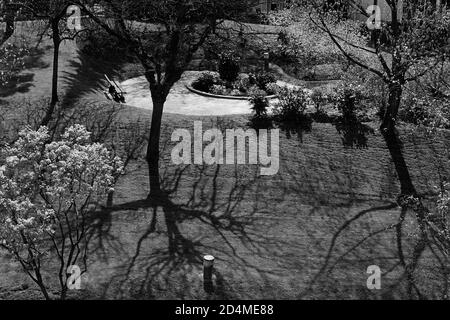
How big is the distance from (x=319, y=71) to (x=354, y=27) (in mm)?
4108

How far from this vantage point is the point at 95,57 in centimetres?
3016

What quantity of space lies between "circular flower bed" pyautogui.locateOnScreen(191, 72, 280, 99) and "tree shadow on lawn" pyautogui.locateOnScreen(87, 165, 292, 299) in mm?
8353

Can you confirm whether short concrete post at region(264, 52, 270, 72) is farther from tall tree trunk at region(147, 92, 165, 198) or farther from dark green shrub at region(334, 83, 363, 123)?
tall tree trunk at region(147, 92, 165, 198)

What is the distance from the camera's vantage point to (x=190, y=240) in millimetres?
15250

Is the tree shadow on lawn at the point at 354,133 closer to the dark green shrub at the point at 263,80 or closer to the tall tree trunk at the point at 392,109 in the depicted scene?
the tall tree trunk at the point at 392,109

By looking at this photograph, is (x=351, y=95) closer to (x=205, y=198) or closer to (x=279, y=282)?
(x=205, y=198)

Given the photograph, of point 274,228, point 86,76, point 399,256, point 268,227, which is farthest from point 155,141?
point 86,76

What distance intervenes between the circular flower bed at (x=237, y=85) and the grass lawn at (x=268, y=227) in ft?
16.2

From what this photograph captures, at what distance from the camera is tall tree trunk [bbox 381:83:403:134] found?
21.0 metres

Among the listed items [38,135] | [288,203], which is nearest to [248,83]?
[288,203]

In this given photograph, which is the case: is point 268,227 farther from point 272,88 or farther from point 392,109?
point 272,88

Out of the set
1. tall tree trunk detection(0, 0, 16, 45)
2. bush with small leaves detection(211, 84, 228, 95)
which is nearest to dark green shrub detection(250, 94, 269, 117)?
bush with small leaves detection(211, 84, 228, 95)

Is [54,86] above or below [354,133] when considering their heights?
above

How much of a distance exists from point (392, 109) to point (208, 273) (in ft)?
38.7
